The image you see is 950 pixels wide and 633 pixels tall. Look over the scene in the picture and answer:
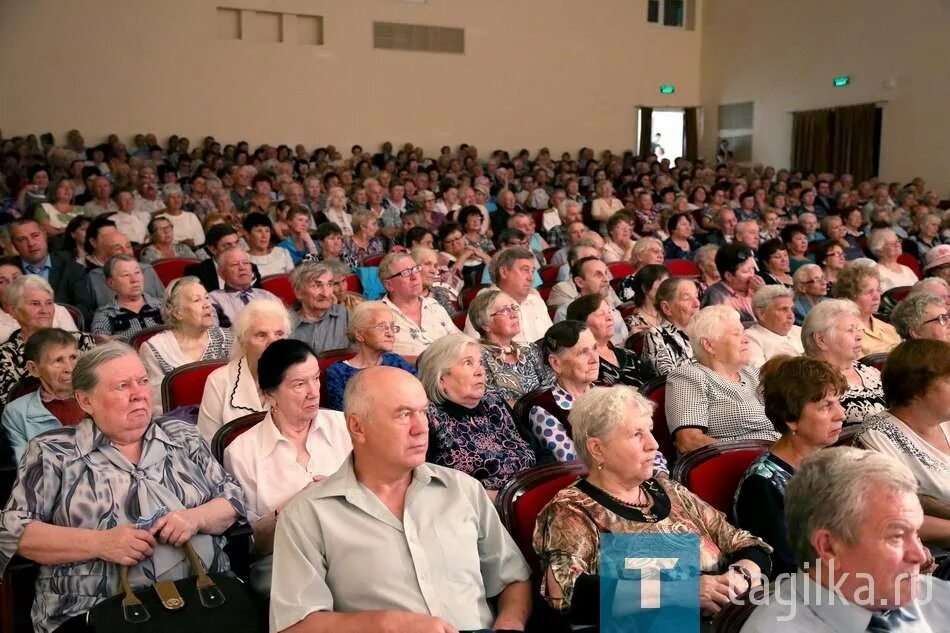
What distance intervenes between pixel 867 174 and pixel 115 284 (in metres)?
11.9

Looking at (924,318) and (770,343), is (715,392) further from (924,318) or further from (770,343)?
(924,318)

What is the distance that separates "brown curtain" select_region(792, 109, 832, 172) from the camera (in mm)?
13852

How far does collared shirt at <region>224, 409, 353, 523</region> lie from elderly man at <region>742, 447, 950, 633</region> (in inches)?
51.5

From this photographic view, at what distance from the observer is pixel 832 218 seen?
320 inches

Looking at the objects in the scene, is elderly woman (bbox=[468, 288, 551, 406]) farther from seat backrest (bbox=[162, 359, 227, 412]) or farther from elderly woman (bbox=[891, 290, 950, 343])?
elderly woman (bbox=[891, 290, 950, 343])

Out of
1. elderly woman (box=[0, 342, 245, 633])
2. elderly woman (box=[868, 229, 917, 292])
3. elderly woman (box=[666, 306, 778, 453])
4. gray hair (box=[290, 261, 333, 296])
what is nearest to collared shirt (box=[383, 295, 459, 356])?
gray hair (box=[290, 261, 333, 296])

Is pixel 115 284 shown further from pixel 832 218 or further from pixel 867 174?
pixel 867 174

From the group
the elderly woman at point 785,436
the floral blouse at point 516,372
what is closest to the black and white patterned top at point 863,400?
the elderly woman at point 785,436

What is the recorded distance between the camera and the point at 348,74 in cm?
1346

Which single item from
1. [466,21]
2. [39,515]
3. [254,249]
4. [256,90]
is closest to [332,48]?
[256,90]

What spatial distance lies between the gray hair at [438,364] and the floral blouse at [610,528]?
78 centimetres

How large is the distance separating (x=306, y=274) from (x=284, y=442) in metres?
1.91

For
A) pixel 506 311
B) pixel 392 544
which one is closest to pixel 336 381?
pixel 506 311

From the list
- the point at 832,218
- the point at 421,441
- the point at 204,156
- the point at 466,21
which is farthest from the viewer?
the point at 466,21
